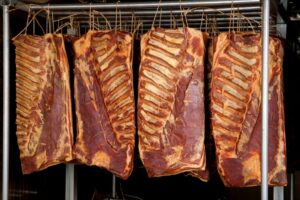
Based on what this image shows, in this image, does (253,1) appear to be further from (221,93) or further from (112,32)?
(112,32)

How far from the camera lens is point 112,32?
273 cm

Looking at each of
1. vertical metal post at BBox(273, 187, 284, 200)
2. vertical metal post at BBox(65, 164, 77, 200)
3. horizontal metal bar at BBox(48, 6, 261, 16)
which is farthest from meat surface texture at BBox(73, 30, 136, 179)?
vertical metal post at BBox(273, 187, 284, 200)

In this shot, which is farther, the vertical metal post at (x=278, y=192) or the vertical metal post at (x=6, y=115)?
the vertical metal post at (x=278, y=192)

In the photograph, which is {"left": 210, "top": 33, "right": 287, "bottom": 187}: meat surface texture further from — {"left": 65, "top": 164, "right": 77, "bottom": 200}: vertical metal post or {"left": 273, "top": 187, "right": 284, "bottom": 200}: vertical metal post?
{"left": 65, "top": 164, "right": 77, "bottom": 200}: vertical metal post

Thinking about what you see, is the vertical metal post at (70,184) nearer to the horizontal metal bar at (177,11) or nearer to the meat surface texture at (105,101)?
the meat surface texture at (105,101)

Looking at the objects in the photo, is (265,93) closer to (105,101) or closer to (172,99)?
(172,99)

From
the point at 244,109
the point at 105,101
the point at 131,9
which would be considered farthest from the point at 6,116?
the point at 244,109

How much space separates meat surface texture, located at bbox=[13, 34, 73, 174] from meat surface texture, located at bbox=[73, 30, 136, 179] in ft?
0.22

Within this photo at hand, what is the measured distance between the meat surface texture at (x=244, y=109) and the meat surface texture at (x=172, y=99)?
9cm

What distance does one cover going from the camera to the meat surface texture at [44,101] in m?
2.81

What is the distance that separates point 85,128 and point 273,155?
958 mm

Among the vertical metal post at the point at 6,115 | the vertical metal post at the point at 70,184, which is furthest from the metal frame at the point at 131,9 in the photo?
the vertical metal post at the point at 70,184

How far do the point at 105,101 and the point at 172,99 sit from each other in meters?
0.36

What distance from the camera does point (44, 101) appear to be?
2.83 metres
